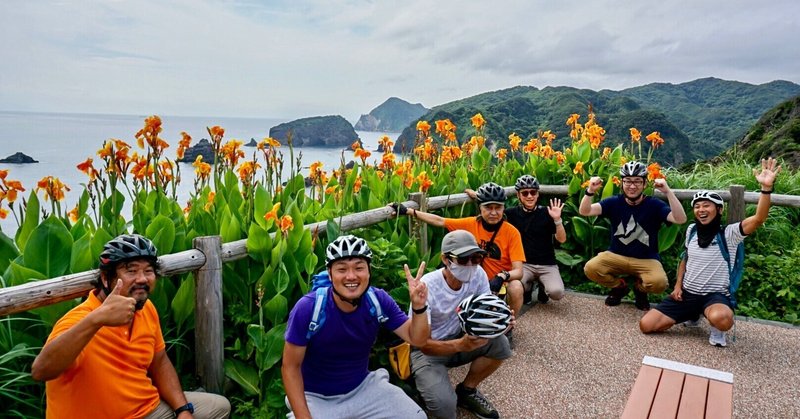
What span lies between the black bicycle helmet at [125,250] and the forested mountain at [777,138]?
31.2 ft

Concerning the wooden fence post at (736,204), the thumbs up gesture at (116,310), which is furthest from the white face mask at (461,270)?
the wooden fence post at (736,204)

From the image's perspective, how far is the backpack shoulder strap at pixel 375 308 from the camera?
242 centimetres

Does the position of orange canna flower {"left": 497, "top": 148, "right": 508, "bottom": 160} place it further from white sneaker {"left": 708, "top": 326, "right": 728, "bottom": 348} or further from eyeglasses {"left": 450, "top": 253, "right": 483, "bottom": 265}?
eyeglasses {"left": 450, "top": 253, "right": 483, "bottom": 265}

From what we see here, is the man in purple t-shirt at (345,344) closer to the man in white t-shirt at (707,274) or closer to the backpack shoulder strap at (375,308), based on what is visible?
the backpack shoulder strap at (375,308)

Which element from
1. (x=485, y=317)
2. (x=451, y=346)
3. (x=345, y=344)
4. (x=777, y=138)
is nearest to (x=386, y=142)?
(x=451, y=346)

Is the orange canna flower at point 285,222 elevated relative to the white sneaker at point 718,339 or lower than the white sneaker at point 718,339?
elevated

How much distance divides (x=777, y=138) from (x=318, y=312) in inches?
456

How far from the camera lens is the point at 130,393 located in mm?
2020

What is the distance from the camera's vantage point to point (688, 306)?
425cm

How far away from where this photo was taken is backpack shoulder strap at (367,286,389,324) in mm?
2424

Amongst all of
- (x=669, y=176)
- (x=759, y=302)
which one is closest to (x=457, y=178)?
(x=669, y=176)

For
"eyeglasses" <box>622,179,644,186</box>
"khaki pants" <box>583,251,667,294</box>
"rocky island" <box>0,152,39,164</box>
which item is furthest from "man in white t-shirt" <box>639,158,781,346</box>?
"rocky island" <box>0,152,39,164</box>

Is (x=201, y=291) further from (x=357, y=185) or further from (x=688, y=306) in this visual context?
(x=688, y=306)

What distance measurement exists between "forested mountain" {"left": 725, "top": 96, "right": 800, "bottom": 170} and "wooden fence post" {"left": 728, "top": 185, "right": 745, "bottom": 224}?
4.33 meters
